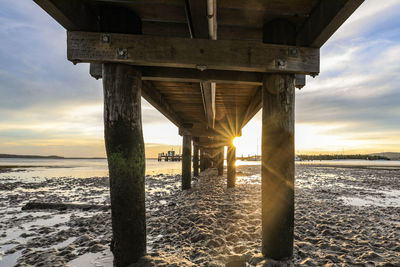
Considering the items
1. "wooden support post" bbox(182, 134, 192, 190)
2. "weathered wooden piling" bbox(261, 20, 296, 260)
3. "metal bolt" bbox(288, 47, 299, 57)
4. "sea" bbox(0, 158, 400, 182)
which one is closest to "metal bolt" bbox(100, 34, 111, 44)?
"weathered wooden piling" bbox(261, 20, 296, 260)

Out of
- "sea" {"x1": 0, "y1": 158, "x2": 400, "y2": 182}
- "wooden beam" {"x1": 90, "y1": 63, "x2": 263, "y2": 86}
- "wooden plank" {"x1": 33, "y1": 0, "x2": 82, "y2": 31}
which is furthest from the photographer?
"sea" {"x1": 0, "y1": 158, "x2": 400, "y2": 182}

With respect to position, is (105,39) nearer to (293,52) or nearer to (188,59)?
(188,59)

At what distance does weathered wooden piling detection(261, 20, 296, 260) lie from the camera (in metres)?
2.74

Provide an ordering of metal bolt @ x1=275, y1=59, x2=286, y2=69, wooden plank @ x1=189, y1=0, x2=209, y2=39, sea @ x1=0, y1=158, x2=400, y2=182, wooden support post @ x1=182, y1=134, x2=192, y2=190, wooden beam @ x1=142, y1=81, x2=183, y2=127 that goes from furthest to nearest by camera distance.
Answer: sea @ x1=0, y1=158, x2=400, y2=182 < wooden support post @ x1=182, y1=134, x2=192, y2=190 < wooden beam @ x1=142, y1=81, x2=183, y2=127 < metal bolt @ x1=275, y1=59, x2=286, y2=69 < wooden plank @ x1=189, y1=0, x2=209, y2=39

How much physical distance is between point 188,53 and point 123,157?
5.06ft

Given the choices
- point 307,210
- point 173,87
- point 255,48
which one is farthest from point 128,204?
point 307,210

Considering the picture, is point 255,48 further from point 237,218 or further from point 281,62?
point 237,218

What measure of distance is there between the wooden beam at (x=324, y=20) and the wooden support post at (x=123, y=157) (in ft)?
7.86

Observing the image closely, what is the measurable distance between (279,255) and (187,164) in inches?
266

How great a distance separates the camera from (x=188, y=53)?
104 inches

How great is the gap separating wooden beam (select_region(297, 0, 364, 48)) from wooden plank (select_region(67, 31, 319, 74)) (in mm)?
178

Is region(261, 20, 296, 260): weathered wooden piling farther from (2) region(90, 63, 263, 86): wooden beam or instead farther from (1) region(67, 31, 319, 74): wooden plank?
(2) region(90, 63, 263, 86): wooden beam

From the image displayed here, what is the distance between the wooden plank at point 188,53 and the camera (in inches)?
101

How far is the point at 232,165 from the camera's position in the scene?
362 inches
